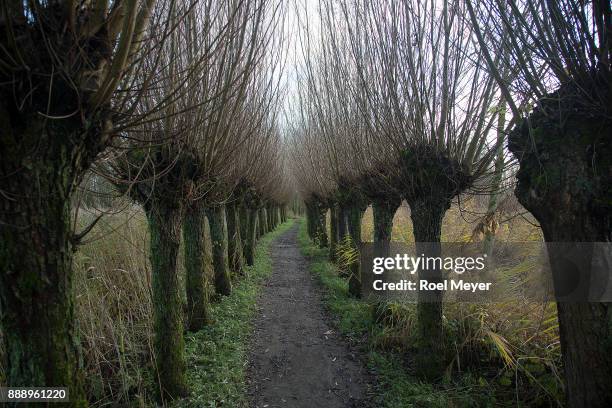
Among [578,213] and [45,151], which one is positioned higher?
[45,151]

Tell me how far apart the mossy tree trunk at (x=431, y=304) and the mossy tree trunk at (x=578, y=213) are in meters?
1.74

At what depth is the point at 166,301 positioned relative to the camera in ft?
12.7

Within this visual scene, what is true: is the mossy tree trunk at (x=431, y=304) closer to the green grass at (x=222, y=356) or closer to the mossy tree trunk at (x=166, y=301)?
the green grass at (x=222, y=356)

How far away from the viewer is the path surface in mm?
4125

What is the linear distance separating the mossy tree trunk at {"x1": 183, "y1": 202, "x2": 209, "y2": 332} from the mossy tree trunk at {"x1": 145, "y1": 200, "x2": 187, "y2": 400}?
5.93 feet

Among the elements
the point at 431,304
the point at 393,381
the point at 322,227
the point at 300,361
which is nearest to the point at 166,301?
the point at 300,361

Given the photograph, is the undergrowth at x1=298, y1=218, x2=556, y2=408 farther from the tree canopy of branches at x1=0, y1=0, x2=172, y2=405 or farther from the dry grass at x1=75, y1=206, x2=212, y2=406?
the tree canopy of branches at x1=0, y1=0, x2=172, y2=405

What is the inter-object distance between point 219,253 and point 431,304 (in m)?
4.84

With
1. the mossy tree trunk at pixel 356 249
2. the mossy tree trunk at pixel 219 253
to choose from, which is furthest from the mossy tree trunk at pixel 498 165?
the mossy tree trunk at pixel 219 253

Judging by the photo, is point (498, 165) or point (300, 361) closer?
point (498, 165)

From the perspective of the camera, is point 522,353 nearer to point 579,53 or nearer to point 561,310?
point 561,310

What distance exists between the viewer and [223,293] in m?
7.84

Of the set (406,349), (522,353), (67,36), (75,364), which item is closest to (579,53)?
(67,36)

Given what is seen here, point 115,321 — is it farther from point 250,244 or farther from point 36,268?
point 250,244
